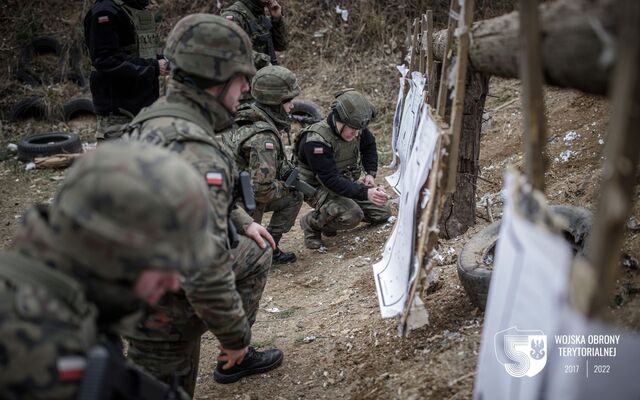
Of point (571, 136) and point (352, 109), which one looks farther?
point (571, 136)

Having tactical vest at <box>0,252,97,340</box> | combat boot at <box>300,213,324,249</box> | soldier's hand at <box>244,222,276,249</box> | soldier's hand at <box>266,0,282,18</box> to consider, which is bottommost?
combat boot at <box>300,213,324,249</box>

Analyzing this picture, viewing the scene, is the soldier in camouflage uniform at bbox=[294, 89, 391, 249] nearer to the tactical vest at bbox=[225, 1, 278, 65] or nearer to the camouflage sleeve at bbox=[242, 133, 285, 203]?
the camouflage sleeve at bbox=[242, 133, 285, 203]

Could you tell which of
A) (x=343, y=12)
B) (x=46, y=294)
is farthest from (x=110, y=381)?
(x=343, y=12)

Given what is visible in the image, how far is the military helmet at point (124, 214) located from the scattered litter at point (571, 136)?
492 cm

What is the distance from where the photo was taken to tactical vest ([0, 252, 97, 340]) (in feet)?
5.31

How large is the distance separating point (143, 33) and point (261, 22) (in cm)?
221

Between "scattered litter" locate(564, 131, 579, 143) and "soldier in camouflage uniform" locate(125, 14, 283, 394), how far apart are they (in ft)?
13.0

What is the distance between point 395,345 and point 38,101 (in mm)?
8457

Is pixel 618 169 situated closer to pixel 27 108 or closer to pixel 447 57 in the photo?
pixel 447 57

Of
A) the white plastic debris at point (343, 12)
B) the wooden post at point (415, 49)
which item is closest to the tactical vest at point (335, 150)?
the wooden post at point (415, 49)

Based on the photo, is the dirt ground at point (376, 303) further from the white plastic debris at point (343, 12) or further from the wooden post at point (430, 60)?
the white plastic debris at point (343, 12)

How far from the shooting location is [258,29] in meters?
6.91

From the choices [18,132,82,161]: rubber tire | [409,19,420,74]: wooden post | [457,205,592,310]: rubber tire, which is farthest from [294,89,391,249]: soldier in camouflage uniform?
[18,132,82,161]: rubber tire

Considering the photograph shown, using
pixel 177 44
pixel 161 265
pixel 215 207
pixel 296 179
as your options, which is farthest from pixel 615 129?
pixel 296 179
